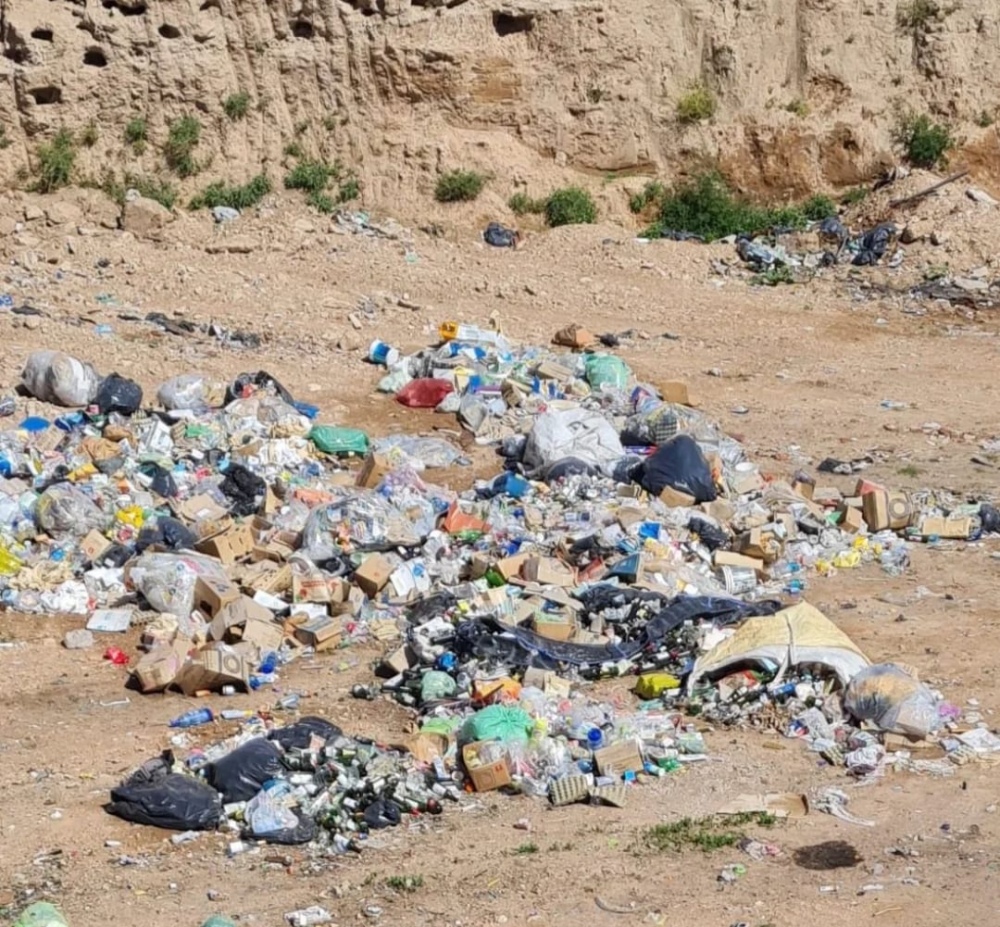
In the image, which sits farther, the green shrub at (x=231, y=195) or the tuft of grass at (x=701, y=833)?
the green shrub at (x=231, y=195)

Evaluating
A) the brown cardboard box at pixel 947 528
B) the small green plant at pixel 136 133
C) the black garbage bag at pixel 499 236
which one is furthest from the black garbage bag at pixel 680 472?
the small green plant at pixel 136 133

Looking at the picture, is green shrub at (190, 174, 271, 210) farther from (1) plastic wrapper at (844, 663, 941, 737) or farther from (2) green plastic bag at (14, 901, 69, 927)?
(2) green plastic bag at (14, 901, 69, 927)

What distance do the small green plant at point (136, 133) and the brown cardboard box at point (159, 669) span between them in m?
8.50

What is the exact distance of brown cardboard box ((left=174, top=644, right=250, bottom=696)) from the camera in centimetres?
783

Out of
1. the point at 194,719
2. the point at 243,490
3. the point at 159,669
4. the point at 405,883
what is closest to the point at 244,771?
the point at 194,719

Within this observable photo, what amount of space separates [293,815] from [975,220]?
10882 millimetres

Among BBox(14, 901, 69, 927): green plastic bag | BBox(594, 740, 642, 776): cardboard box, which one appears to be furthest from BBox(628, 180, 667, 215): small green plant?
BBox(14, 901, 69, 927): green plastic bag

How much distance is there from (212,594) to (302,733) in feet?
5.26

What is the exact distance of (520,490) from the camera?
33.0 ft

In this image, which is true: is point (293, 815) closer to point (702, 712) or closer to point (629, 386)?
point (702, 712)

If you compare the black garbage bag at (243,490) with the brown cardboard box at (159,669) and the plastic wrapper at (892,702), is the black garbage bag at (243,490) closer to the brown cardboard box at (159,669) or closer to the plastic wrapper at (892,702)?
Answer: the brown cardboard box at (159,669)

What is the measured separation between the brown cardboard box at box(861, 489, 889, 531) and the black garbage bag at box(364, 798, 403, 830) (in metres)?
3.94

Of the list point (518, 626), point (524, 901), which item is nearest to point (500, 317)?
point (518, 626)

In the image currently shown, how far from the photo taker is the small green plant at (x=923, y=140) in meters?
16.5
